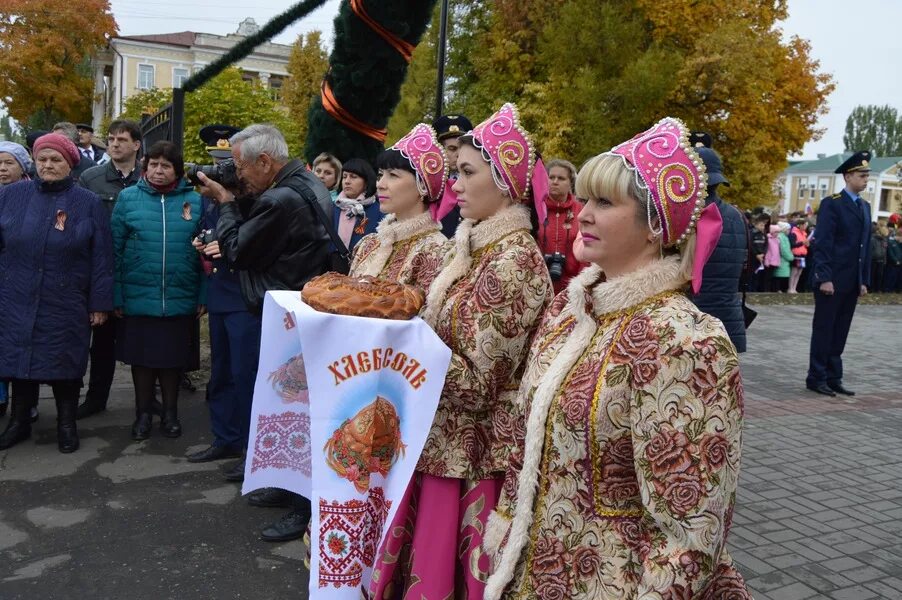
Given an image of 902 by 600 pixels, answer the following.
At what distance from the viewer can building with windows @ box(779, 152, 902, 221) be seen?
77.9m

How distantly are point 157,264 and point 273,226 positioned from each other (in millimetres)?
1847

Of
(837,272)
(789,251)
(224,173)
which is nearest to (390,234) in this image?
(224,173)

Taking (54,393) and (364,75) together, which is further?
(54,393)

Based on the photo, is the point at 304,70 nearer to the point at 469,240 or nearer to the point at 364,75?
the point at 364,75

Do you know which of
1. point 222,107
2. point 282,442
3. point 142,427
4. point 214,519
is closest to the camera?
point 282,442

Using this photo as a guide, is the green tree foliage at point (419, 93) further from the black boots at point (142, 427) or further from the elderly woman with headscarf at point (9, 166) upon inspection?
the black boots at point (142, 427)

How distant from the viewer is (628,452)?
181cm

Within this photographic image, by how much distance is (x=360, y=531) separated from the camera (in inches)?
103

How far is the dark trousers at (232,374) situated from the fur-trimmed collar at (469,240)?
2125 mm

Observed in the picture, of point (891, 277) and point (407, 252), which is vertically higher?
point (407, 252)

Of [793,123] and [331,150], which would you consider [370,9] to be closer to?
[331,150]

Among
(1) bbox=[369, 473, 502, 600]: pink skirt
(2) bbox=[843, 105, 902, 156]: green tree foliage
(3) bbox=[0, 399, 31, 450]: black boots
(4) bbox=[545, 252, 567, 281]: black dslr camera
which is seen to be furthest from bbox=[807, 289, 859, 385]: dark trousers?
(2) bbox=[843, 105, 902, 156]: green tree foliage

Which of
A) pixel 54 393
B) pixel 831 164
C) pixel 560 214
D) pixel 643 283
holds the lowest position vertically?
pixel 54 393

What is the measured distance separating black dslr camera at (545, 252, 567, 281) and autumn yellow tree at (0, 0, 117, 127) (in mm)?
38222
